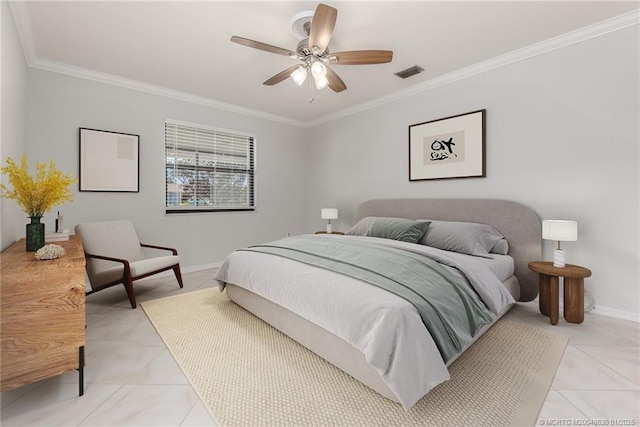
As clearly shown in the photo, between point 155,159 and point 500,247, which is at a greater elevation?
point 155,159

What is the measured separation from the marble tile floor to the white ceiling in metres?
2.60

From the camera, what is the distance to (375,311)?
1.52 meters

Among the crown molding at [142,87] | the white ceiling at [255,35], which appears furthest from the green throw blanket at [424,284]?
the crown molding at [142,87]

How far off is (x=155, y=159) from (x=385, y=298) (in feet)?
12.1

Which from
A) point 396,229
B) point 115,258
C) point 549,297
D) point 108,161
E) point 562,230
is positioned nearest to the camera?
point 562,230

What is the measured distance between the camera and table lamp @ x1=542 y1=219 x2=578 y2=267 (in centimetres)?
240

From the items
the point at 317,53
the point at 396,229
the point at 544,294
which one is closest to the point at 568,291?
the point at 544,294

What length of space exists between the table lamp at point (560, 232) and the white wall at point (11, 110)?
4.22 meters

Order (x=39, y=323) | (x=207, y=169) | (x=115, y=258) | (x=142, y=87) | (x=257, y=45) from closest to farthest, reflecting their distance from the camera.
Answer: (x=39, y=323) < (x=257, y=45) < (x=115, y=258) < (x=142, y=87) < (x=207, y=169)

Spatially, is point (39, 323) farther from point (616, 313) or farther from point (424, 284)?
point (616, 313)

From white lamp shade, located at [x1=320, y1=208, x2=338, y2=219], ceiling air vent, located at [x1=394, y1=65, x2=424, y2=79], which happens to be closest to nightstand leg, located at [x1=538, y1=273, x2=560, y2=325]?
ceiling air vent, located at [x1=394, y1=65, x2=424, y2=79]

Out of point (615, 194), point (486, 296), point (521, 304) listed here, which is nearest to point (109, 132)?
point (486, 296)

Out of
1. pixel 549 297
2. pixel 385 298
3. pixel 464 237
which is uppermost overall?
pixel 464 237

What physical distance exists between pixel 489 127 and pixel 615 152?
1085 millimetres
